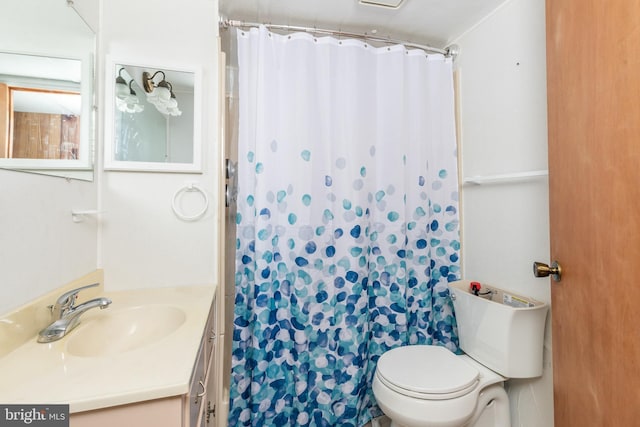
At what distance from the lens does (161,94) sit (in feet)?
4.35

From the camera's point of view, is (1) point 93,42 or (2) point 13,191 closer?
(2) point 13,191

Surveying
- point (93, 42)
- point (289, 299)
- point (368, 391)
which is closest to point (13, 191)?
point (93, 42)

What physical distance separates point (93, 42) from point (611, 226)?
194 centimetres

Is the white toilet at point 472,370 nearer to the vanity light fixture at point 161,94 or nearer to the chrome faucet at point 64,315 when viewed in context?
the chrome faucet at point 64,315

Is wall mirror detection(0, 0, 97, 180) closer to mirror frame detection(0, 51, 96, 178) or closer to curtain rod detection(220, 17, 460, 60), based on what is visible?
mirror frame detection(0, 51, 96, 178)

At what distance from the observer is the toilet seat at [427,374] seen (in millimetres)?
1157

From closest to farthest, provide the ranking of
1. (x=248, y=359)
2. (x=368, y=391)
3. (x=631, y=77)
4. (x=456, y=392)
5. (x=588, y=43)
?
1. (x=631, y=77)
2. (x=588, y=43)
3. (x=456, y=392)
4. (x=248, y=359)
5. (x=368, y=391)

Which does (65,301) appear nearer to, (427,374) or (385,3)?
(427,374)

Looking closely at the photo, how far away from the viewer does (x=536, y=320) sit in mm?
1219

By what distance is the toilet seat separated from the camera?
1157mm

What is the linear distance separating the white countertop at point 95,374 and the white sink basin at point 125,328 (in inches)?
3.0

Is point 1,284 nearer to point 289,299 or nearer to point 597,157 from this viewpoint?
point 289,299

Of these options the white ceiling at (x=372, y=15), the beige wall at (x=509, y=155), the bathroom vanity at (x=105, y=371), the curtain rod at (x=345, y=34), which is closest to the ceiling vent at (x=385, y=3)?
the white ceiling at (x=372, y=15)

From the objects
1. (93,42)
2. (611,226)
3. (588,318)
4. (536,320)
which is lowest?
(536,320)
